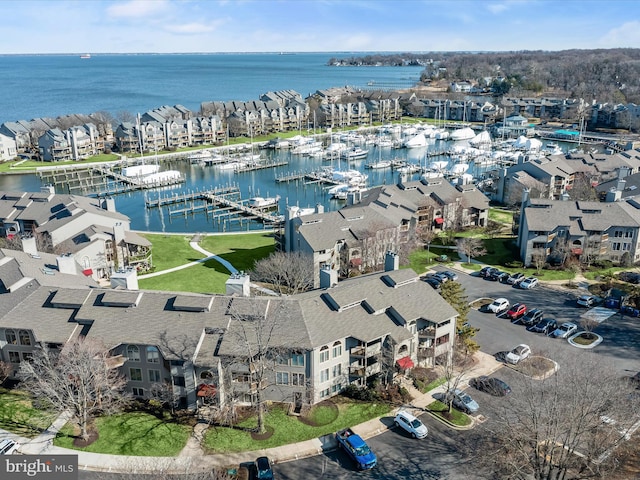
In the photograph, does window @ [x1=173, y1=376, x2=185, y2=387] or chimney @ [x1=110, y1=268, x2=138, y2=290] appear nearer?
window @ [x1=173, y1=376, x2=185, y2=387]

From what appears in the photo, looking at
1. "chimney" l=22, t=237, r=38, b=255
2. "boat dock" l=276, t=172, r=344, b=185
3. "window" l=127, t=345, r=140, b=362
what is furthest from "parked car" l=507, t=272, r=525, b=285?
"boat dock" l=276, t=172, r=344, b=185

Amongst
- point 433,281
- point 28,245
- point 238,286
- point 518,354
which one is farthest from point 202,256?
point 518,354

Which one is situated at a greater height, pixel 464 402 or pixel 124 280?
pixel 124 280

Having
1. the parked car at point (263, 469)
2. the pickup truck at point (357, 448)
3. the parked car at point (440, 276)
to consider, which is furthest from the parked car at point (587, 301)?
the parked car at point (263, 469)

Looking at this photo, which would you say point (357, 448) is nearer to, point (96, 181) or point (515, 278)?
point (515, 278)

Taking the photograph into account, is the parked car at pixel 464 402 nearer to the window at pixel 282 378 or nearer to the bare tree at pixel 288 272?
the window at pixel 282 378

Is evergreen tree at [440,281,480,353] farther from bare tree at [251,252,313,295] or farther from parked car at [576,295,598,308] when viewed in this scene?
bare tree at [251,252,313,295]

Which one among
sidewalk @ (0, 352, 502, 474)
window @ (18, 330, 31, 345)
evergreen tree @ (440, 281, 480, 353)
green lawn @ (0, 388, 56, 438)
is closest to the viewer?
sidewalk @ (0, 352, 502, 474)
